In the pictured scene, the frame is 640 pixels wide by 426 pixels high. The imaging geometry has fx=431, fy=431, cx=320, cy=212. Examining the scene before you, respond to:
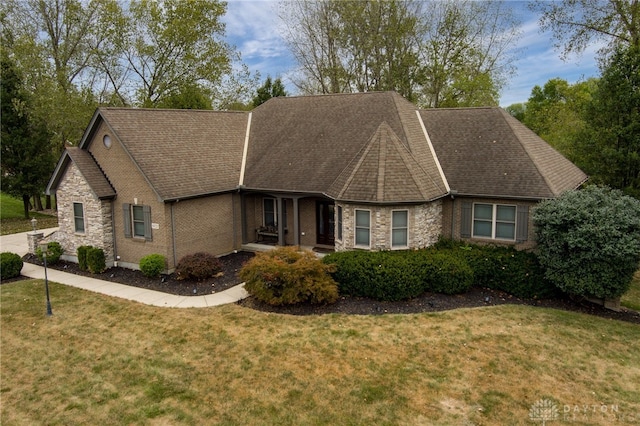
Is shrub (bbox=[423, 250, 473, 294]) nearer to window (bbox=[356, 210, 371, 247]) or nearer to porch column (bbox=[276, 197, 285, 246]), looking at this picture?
window (bbox=[356, 210, 371, 247])

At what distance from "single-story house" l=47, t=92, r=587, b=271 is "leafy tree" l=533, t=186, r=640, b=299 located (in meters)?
2.11

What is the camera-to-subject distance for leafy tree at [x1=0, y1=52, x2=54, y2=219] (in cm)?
2744

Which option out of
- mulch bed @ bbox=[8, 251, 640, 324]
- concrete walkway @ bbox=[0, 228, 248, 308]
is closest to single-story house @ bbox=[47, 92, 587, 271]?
concrete walkway @ bbox=[0, 228, 248, 308]

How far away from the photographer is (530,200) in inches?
650

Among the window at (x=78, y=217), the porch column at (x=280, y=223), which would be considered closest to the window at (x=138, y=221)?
the window at (x=78, y=217)

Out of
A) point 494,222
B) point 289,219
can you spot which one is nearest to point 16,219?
point 289,219

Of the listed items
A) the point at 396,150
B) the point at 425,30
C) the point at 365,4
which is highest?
the point at 365,4

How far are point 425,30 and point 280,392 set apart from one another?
36572mm

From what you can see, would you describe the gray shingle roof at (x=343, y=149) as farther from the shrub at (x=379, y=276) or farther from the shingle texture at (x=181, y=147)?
the shrub at (x=379, y=276)

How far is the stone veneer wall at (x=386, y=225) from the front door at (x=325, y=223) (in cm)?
236

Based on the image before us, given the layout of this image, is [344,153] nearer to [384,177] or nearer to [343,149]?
[343,149]

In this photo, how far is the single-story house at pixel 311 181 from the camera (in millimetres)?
16781

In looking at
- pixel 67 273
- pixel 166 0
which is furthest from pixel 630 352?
pixel 166 0

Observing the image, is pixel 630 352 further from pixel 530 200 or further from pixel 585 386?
pixel 530 200
